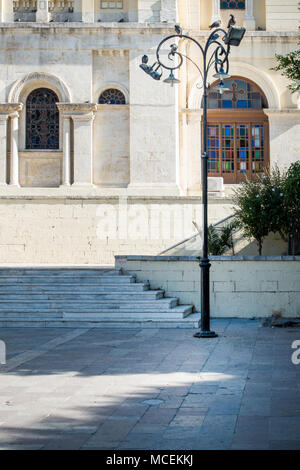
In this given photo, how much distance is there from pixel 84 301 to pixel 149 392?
713 cm

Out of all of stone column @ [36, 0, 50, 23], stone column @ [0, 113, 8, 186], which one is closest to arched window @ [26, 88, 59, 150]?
stone column @ [0, 113, 8, 186]

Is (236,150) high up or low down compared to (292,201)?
up

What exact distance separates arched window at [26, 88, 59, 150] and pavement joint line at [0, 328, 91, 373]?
1106cm

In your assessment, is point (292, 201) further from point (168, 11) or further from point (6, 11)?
point (6, 11)

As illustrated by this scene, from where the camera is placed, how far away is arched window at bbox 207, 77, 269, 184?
77.2ft

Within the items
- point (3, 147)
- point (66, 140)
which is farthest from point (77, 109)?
point (3, 147)

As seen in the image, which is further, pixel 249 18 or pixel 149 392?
pixel 249 18

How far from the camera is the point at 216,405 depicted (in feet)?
22.3

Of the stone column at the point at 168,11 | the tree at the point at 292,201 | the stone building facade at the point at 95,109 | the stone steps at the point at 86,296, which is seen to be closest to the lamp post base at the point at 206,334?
the stone steps at the point at 86,296

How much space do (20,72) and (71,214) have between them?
5854 millimetres

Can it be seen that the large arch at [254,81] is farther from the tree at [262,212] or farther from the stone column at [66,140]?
the tree at [262,212]

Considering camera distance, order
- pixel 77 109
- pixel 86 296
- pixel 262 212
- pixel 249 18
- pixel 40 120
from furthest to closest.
A: pixel 249 18 → pixel 40 120 → pixel 77 109 → pixel 262 212 → pixel 86 296

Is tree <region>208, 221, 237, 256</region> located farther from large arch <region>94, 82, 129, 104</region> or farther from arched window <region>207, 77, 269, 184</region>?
large arch <region>94, 82, 129, 104</region>

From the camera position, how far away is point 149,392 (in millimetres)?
7484
